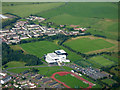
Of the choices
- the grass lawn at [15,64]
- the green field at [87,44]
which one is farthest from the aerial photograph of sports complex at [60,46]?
the grass lawn at [15,64]

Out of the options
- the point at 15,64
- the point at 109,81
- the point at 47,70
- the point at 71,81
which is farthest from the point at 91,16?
the point at 71,81

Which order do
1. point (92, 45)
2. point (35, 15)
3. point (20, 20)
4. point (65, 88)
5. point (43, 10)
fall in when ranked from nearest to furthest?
1. point (65, 88)
2. point (92, 45)
3. point (20, 20)
4. point (35, 15)
5. point (43, 10)

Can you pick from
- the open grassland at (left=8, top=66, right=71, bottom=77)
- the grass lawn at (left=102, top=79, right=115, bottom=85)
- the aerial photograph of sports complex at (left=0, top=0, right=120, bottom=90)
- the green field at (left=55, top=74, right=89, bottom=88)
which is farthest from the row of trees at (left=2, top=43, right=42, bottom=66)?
the grass lawn at (left=102, top=79, right=115, bottom=85)

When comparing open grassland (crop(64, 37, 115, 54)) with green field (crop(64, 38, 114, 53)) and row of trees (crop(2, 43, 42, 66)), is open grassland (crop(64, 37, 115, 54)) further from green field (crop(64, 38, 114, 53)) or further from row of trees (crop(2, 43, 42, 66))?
row of trees (crop(2, 43, 42, 66))

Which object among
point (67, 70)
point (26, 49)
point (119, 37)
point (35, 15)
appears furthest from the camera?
point (35, 15)

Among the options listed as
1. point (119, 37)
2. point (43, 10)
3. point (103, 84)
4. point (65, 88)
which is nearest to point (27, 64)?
point (65, 88)

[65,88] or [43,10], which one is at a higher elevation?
[43,10]

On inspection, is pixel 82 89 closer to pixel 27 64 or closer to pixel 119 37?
pixel 27 64

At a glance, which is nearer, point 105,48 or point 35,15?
point 105,48

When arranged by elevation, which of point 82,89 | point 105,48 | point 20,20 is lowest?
point 82,89
